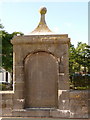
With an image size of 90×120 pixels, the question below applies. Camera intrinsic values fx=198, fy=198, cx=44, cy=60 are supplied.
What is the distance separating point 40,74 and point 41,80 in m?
0.20

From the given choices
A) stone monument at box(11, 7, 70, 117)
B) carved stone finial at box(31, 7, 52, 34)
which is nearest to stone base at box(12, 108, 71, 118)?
stone monument at box(11, 7, 70, 117)

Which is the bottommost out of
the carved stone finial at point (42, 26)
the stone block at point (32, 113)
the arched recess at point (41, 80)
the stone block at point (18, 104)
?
the stone block at point (32, 113)

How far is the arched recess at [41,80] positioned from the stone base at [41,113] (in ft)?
0.60

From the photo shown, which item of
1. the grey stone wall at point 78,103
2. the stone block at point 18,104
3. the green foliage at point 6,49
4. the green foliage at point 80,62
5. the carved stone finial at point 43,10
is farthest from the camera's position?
the green foliage at point 80,62

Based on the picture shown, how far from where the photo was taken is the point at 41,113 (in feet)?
20.6

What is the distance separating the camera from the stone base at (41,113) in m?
6.22

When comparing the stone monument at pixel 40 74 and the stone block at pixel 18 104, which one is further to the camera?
the stone block at pixel 18 104

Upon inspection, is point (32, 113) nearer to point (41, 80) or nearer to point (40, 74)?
point (41, 80)

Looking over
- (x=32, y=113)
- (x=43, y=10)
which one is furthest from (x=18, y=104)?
(x=43, y=10)

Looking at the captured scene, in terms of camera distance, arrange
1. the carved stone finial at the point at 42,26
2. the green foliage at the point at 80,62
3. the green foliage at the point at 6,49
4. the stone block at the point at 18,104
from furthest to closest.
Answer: the green foliage at the point at 80,62, the green foliage at the point at 6,49, the carved stone finial at the point at 42,26, the stone block at the point at 18,104

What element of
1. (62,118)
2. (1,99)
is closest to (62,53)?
(62,118)

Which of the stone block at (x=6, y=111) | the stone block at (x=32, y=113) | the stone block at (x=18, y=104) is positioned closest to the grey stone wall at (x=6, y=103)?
the stone block at (x=6, y=111)

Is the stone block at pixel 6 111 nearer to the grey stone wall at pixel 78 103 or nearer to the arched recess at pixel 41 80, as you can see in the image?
the arched recess at pixel 41 80

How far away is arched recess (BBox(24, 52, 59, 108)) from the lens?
6434 mm
